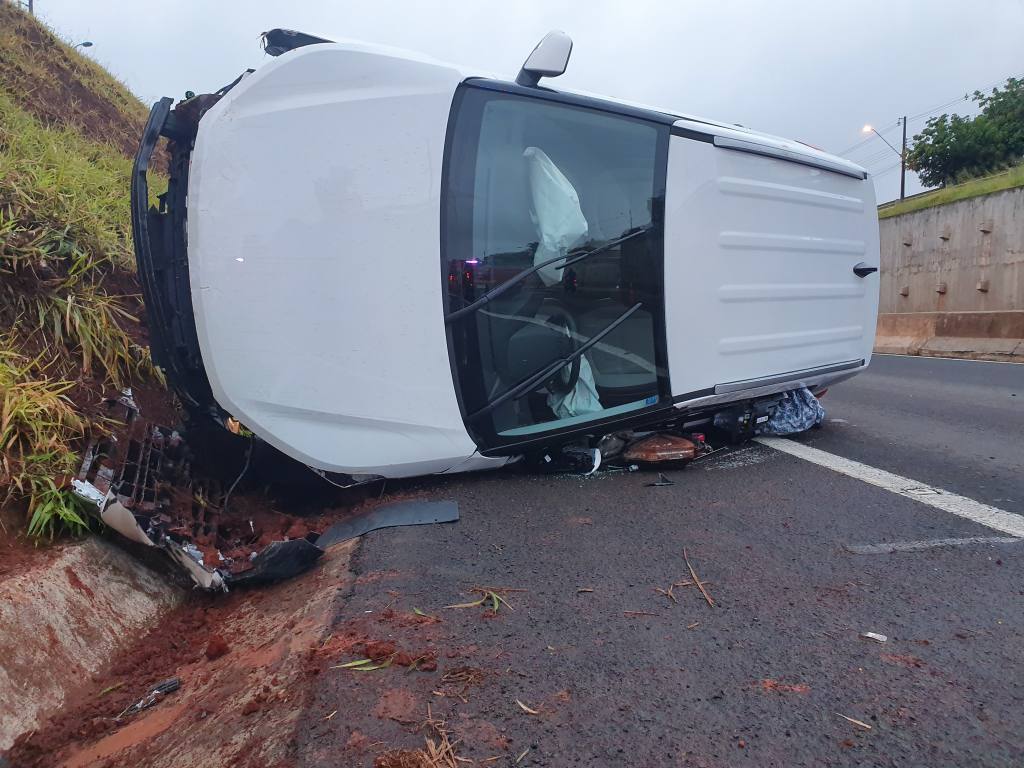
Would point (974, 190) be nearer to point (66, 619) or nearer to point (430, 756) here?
point (430, 756)

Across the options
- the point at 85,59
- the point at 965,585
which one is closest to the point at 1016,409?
the point at 965,585

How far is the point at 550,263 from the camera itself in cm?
320

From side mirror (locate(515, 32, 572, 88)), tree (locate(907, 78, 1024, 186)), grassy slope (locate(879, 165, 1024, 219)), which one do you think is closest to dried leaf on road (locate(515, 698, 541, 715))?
side mirror (locate(515, 32, 572, 88))

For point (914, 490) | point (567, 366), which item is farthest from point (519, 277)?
point (914, 490)

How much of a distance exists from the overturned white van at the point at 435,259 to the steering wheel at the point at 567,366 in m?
0.01

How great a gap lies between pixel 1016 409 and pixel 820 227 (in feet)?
10.3

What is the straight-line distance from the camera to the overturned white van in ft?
9.32

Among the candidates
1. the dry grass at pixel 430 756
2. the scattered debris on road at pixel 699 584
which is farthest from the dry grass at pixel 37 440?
Answer: the scattered debris on road at pixel 699 584

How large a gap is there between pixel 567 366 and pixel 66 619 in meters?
2.27

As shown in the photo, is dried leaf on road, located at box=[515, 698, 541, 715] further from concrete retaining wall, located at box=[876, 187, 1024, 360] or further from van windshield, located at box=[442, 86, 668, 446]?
concrete retaining wall, located at box=[876, 187, 1024, 360]

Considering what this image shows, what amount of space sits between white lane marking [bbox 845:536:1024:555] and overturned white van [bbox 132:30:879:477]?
1150mm

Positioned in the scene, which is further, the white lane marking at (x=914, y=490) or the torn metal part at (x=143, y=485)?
the white lane marking at (x=914, y=490)

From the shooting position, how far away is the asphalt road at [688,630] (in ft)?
5.23

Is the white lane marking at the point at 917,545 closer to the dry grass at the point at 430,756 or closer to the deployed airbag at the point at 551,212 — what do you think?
the deployed airbag at the point at 551,212
